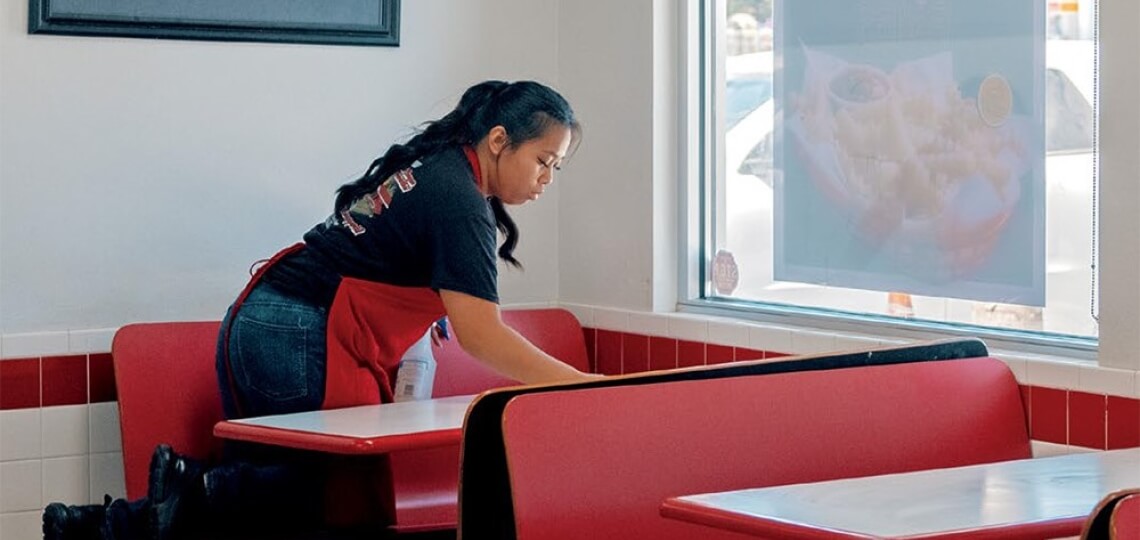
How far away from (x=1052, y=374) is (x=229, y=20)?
2.38 metres

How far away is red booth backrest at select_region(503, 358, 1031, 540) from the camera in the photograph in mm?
2898

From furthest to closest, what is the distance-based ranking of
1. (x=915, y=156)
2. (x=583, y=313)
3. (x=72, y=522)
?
(x=583, y=313)
(x=915, y=156)
(x=72, y=522)

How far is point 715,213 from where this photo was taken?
4910 millimetres

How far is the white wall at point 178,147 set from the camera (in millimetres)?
4367

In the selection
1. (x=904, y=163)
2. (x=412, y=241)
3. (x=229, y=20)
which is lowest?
(x=412, y=241)

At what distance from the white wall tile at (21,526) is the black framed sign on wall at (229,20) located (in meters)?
1.26

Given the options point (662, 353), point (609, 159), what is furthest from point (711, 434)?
point (609, 159)

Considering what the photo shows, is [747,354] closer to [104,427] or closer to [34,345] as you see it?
[104,427]

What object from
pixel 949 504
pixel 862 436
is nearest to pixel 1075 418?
pixel 862 436

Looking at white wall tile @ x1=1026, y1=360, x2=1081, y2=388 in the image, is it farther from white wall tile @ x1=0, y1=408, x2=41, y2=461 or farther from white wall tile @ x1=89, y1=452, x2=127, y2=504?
white wall tile @ x1=0, y1=408, x2=41, y2=461

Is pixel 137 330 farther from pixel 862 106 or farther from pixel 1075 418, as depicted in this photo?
pixel 1075 418

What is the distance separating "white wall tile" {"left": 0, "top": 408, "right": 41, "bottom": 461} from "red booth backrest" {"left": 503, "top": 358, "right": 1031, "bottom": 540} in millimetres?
1976

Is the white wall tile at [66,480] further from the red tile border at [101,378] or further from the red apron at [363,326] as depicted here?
the red apron at [363,326]

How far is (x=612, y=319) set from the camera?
5.04m
